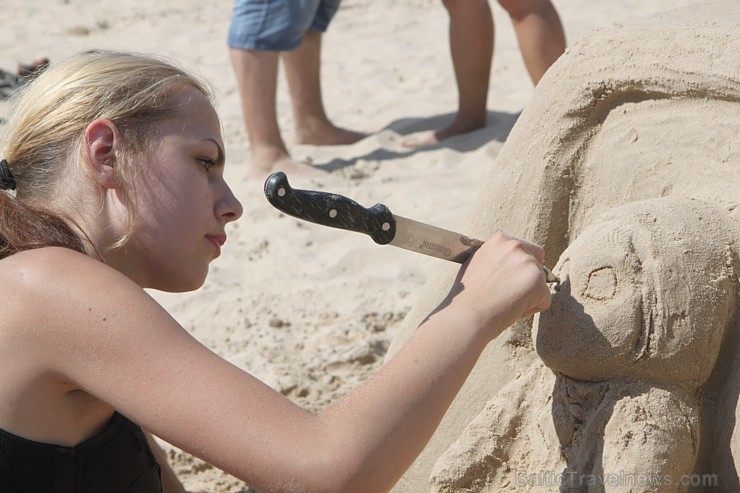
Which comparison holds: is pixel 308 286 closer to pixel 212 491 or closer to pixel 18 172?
pixel 212 491

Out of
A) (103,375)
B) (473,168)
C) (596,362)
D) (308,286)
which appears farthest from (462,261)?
(473,168)

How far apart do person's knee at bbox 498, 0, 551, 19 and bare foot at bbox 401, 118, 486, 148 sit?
959 millimetres

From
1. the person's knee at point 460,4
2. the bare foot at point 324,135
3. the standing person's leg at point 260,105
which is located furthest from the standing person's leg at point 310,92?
the person's knee at point 460,4

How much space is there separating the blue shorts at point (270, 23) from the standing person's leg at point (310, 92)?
52 cm

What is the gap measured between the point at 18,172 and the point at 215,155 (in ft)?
0.96

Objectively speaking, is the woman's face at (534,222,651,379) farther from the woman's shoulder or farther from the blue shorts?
the blue shorts

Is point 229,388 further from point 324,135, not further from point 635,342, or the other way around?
point 324,135

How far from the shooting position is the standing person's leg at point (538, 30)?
3117 millimetres

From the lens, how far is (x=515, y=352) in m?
1.79

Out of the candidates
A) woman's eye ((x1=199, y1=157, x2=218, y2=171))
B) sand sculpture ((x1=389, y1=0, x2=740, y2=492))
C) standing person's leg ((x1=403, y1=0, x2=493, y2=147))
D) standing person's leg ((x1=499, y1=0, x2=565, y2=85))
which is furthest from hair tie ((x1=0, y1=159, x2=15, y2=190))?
standing person's leg ((x1=403, y1=0, x2=493, y2=147))

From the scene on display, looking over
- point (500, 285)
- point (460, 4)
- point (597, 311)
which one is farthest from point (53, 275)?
point (460, 4)

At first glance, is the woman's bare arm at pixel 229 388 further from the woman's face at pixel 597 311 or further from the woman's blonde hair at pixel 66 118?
the woman's face at pixel 597 311

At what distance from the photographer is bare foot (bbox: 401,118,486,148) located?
13.4 ft

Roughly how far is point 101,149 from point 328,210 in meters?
0.33
